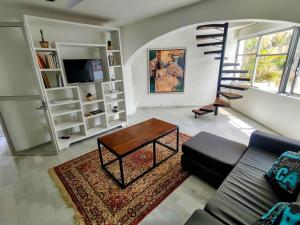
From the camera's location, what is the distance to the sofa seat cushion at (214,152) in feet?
5.81

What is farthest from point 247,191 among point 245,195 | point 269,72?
point 269,72

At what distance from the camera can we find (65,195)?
6.14 ft

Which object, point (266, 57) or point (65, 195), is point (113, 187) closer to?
point (65, 195)

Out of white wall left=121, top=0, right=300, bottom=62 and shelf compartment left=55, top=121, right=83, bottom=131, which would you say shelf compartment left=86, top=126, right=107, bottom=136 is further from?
white wall left=121, top=0, right=300, bottom=62

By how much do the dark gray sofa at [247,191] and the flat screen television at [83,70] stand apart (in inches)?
111

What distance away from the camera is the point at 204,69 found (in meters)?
4.92

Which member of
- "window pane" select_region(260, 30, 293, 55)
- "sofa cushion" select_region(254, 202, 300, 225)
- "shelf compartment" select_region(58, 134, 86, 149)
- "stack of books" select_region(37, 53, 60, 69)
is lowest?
"shelf compartment" select_region(58, 134, 86, 149)

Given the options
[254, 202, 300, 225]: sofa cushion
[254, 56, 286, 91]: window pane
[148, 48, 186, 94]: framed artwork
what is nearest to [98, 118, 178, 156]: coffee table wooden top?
[254, 202, 300, 225]: sofa cushion

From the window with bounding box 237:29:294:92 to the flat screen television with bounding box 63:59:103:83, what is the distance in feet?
12.5

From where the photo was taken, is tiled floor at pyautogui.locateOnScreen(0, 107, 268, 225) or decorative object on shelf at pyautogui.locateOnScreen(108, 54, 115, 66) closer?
tiled floor at pyautogui.locateOnScreen(0, 107, 268, 225)

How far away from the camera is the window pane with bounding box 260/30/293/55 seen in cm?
319

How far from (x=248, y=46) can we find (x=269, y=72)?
1146 mm

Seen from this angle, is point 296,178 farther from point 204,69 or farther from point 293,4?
point 204,69

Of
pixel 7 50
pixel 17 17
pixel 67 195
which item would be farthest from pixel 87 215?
pixel 17 17
